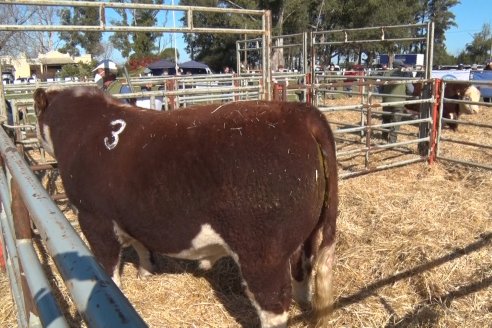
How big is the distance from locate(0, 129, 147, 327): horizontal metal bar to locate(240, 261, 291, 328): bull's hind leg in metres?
1.39

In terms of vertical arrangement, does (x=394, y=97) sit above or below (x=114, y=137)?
below

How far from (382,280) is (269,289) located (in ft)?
4.26

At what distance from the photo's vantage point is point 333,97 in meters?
17.1

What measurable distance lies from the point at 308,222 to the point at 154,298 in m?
1.48

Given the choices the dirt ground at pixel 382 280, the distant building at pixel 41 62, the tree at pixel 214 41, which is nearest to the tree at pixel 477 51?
the tree at pixel 214 41

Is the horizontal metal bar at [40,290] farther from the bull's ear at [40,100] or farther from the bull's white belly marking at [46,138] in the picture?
the bull's ear at [40,100]

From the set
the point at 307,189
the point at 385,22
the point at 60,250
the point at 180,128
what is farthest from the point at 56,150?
the point at 385,22

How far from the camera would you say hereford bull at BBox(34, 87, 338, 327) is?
2.28 m

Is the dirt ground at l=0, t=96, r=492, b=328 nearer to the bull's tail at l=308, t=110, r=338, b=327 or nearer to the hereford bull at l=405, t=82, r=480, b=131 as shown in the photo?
the bull's tail at l=308, t=110, r=338, b=327

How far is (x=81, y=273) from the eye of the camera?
778 millimetres

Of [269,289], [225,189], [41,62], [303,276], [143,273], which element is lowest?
[143,273]

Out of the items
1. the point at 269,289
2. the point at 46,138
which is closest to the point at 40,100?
the point at 46,138

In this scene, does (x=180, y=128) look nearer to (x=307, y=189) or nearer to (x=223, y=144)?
(x=223, y=144)

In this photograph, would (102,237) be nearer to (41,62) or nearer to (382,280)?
(382,280)
